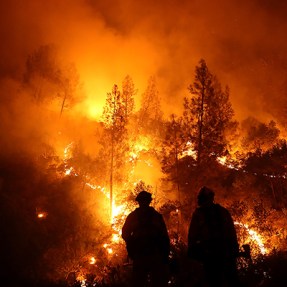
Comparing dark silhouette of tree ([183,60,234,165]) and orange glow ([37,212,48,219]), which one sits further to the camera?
orange glow ([37,212,48,219])

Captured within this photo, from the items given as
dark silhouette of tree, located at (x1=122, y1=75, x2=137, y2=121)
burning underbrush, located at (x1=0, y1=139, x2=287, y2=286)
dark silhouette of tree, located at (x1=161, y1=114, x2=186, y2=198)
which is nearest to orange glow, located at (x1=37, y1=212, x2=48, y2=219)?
burning underbrush, located at (x1=0, y1=139, x2=287, y2=286)

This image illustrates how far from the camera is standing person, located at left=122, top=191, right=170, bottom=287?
6051mm

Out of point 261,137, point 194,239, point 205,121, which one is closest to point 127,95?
point 205,121

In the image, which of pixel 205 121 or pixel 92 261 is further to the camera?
pixel 205 121

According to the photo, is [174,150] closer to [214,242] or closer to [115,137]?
[115,137]

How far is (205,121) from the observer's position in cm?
2550

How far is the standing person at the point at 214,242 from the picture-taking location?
5492 mm

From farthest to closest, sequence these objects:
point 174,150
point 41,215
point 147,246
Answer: point 41,215 → point 174,150 → point 147,246

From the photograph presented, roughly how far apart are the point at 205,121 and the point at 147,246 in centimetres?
2032

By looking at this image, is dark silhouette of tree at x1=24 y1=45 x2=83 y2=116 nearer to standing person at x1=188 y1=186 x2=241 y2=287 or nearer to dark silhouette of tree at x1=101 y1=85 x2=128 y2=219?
dark silhouette of tree at x1=101 y1=85 x2=128 y2=219

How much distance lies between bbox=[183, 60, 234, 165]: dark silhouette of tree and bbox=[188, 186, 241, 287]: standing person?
18874 millimetres

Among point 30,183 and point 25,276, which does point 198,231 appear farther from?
point 30,183

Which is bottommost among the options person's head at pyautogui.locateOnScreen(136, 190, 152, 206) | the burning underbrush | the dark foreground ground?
the dark foreground ground

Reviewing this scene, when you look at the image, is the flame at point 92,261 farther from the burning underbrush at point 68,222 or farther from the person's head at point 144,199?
the person's head at point 144,199
